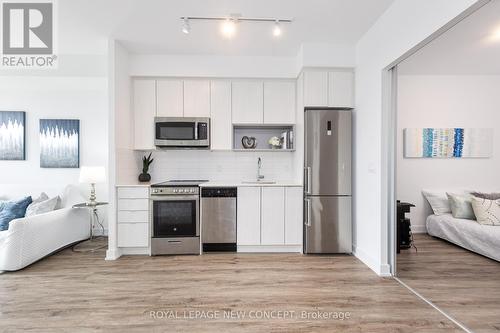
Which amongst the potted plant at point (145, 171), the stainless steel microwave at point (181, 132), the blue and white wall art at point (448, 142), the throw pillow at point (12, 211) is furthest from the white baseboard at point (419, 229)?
the throw pillow at point (12, 211)

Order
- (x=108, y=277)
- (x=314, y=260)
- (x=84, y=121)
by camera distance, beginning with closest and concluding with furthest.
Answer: (x=108, y=277), (x=314, y=260), (x=84, y=121)

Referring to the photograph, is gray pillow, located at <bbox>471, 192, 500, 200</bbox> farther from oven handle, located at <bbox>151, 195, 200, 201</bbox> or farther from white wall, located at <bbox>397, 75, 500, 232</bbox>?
oven handle, located at <bbox>151, 195, 200, 201</bbox>

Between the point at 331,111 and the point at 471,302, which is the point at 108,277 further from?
the point at 471,302

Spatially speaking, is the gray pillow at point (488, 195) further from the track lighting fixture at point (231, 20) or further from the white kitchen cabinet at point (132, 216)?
the white kitchen cabinet at point (132, 216)

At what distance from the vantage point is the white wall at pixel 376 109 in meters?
2.32

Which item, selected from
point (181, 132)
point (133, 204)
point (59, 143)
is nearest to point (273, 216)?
point (181, 132)

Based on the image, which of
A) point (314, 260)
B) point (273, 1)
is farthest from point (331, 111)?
point (314, 260)

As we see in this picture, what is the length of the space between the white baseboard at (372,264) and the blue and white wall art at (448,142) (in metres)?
2.17

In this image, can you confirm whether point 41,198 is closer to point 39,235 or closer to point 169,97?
point 39,235

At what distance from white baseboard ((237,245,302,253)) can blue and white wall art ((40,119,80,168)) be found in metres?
3.06

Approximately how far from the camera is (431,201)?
4.36 m

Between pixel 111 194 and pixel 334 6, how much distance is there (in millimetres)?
3415

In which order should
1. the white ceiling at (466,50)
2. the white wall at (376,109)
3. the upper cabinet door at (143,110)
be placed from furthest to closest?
the upper cabinet door at (143,110) → the white ceiling at (466,50) → the white wall at (376,109)

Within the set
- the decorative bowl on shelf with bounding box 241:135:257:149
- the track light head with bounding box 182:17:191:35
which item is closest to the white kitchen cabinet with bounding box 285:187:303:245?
the decorative bowl on shelf with bounding box 241:135:257:149
